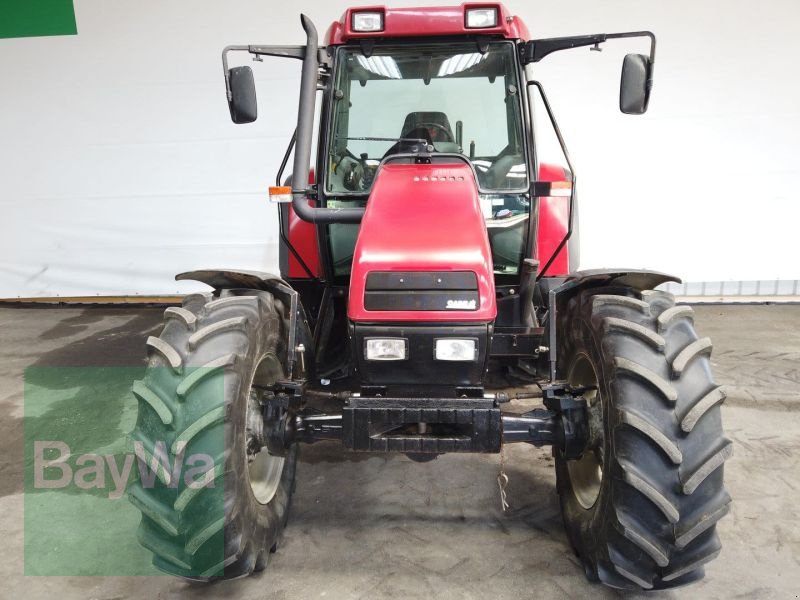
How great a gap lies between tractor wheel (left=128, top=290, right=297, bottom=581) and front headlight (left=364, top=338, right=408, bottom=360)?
398 millimetres

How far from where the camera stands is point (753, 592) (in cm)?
215

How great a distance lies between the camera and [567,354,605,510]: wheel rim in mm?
2127

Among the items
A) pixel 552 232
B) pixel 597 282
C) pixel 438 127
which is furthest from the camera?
pixel 552 232

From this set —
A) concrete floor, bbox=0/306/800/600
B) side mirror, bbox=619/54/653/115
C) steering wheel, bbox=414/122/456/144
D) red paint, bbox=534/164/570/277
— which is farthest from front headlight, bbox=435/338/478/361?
red paint, bbox=534/164/570/277

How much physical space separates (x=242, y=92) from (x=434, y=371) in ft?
4.80

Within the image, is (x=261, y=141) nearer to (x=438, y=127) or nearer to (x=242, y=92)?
(x=438, y=127)

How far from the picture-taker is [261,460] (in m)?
2.58

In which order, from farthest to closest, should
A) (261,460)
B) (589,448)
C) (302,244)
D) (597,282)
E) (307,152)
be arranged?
(302,244) < (261,460) < (307,152) < (597,282) < (589,448)

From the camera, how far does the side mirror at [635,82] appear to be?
2.63 meters

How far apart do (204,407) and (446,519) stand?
46.2 inches

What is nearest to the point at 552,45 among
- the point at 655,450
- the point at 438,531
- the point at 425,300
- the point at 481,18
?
the point at 481,18

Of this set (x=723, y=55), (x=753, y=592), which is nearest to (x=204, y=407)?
(x=753, y=592)

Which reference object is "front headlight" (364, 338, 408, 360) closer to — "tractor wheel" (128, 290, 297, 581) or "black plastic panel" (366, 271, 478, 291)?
"black plastic panel" (366, 271, 478, 291)

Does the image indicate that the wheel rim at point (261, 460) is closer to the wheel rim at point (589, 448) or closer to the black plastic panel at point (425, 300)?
the black plastic panel at point (425, 300)
